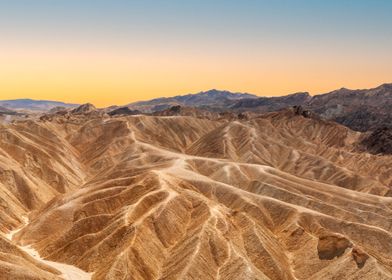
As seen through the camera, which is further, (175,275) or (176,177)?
(176,177)

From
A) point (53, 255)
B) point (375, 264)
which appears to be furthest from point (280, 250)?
point (53, 255)

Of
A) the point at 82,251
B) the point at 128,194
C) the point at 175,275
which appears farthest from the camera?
the point at 128,194

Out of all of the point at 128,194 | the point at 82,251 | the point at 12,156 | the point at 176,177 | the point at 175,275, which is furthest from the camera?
the point at 12,156

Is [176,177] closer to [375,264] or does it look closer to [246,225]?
[246,225]

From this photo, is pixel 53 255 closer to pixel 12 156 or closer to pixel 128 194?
pixel 128 194

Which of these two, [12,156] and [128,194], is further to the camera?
[12,156]

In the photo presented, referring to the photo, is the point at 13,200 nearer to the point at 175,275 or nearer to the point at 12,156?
the point at 12,156

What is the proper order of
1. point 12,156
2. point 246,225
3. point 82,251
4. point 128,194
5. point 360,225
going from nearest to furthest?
1. point 82,251
2. point 246,225
3. point 360,225
4. point 128,194
5. point 12,156

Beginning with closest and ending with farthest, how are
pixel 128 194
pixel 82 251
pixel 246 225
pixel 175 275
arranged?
pixel 175 275 → pixel 82 251 → pixel 246 225 → pixel 128 194

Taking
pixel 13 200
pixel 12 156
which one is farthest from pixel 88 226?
pixel 12 156
